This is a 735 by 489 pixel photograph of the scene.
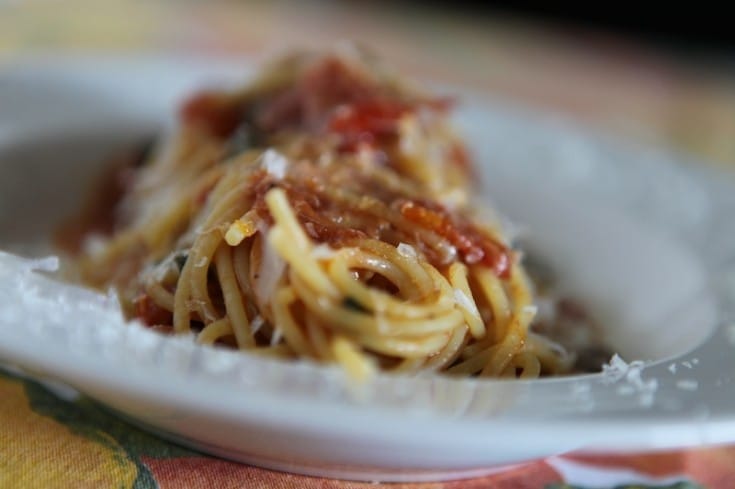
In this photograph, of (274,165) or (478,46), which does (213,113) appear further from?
(478,46)

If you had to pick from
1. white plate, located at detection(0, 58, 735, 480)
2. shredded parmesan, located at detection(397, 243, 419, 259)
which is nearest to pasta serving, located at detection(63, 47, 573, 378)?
shredded parmesan, located at detection(397, 243, 419, 259)

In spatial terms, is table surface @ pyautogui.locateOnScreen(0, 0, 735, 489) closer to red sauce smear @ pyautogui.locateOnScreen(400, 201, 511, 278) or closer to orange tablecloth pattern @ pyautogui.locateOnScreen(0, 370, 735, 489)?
orange tablecloth pattern @ pyautogui.locateOnScreen(0, 370, 735, 489)

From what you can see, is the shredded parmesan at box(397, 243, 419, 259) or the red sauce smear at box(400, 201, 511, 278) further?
the red sauce smear at box(400, 201, 511, 278)

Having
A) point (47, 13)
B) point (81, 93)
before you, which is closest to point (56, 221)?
point (81, 93)

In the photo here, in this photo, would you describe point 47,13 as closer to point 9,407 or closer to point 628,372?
point 9,407

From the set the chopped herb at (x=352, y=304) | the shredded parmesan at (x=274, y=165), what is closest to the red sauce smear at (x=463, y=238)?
the shredded parmesan at (x=274, y=165)

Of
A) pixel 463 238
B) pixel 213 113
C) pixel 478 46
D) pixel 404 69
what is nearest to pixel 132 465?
pixel 463 238

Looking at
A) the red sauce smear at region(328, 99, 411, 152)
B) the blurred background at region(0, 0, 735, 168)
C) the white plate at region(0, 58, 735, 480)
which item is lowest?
the blurred background at region(0, 0, 735, 168)

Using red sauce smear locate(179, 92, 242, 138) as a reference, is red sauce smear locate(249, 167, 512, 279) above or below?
above
